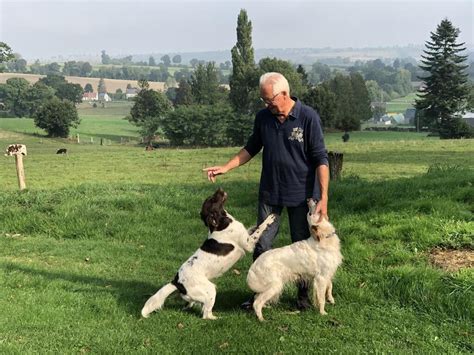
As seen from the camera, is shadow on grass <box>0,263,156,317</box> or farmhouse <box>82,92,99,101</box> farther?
farmhouse <box>82,92,99,101</box>

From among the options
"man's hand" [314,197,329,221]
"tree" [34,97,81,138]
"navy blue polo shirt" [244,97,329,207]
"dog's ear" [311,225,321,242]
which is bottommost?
"tree" [34,97,81,138]

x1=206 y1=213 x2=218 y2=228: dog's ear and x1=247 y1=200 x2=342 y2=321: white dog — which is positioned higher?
x1=206 y1=213 x2=218 y2=228: dog's ear

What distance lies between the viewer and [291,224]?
6.25m

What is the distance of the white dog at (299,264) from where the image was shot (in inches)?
233

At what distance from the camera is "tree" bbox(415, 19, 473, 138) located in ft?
234

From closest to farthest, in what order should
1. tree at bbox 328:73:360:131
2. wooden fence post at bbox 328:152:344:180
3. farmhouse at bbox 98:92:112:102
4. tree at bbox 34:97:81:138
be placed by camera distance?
wooden fence post at bbox 328:152:344:180 < tree at bbox 34:97:81:138 < tree at bbox 328:73:360:131 < farmhouse at bbox 98:92:112:102

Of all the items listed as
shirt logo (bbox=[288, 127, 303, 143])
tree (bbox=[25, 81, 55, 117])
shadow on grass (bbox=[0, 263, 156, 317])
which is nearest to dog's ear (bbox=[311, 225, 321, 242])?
shirt logo (bbox=[288, 127, 303, 143])

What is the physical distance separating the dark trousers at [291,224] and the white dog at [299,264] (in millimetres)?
212

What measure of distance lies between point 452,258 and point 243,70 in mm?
84029


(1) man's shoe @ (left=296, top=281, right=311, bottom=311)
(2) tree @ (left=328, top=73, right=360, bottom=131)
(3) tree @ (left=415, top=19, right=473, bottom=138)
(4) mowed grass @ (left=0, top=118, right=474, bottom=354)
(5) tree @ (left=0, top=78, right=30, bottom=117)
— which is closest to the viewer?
(4) mowed grass @ (left=0, top=118, right=474, bottom=354)

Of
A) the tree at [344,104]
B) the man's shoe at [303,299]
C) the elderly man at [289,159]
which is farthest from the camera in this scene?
the tree at [344,104]

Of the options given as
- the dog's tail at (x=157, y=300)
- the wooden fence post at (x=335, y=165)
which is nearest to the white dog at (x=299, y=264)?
the dog's tail at (x=157, y=300)

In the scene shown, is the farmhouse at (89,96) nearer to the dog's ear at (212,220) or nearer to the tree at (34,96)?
the tree at (34,96)

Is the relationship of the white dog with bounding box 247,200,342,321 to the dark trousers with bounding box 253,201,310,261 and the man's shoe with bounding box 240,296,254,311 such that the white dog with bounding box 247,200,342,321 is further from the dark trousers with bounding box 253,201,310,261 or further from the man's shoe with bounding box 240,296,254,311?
the man's shoe with bounding box 240,296,254,311
